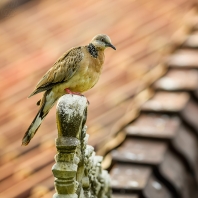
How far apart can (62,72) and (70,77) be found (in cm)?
4

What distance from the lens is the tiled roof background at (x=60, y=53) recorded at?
3441 mm

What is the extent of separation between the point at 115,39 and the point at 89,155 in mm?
2627

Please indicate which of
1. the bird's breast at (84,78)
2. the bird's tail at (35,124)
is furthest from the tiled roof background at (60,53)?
the bird's breast at (84,78)

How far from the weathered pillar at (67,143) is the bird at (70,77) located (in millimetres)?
355

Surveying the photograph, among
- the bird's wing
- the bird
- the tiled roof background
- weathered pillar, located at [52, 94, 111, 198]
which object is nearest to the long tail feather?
the bird

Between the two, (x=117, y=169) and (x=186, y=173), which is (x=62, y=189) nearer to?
(x=117, y=169)

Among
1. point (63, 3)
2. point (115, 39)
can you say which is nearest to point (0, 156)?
point (115, 39)

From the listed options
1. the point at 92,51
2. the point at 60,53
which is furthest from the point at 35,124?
the point at 60,53

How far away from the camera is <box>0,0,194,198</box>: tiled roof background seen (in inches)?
135

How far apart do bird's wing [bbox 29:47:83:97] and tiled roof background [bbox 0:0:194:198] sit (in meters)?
0.67

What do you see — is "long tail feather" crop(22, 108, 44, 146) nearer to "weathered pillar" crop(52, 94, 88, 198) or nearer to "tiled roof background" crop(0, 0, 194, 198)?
"weathered pillar" crop(52, 94, 88, 198)

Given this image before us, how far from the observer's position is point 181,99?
4.24 meters

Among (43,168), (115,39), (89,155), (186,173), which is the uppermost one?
(89,155)

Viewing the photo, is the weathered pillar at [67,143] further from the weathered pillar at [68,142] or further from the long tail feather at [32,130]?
the long tail feather at [32,130]
